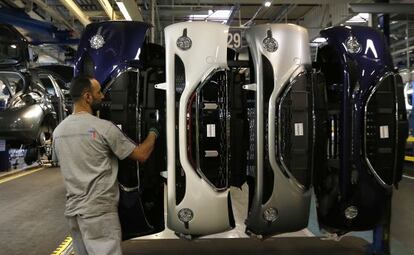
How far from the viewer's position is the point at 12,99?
7.43 metres

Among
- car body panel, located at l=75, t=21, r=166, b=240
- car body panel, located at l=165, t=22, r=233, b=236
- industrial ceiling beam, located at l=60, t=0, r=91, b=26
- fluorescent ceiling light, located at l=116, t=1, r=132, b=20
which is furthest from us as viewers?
industrial ceiling beam, located at l=60, t=0, r=91, b=26

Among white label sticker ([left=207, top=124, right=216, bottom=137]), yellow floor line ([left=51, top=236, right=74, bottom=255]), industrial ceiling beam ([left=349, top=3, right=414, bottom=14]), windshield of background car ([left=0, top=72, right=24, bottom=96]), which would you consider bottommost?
yellow floor line ([left=51, top=236, right=74, bottom=255])

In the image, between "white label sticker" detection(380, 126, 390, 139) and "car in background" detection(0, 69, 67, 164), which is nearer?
"white label sticker" detection(380, 126, 390, 139)

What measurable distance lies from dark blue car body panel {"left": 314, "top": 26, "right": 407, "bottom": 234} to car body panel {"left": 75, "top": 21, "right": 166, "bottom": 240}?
129cm

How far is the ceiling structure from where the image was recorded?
816 cm

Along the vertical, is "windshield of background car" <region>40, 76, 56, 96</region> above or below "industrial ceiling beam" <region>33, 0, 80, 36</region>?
below

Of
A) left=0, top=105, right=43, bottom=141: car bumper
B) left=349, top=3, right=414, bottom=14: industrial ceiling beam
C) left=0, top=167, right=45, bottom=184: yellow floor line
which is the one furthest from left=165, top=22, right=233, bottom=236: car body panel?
left=0, top=167, right=45, bottom=184: yellow floor line

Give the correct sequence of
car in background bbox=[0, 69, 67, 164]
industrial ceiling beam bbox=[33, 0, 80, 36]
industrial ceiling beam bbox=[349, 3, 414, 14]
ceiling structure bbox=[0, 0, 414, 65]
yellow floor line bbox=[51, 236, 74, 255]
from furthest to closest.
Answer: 1. industrial ceiling beam bbox=[33, 0, 80, 36]
2. ceiling structure bbox=[0, 0, 414, 65]
3. car in background bbox=[0, 69, 67, 164]
4. industrial ceiling beam bbox=[349, 3, 414, 14]
5. yellow floor line bbox=[51, 236, 74, 255]

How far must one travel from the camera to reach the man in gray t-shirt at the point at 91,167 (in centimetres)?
266

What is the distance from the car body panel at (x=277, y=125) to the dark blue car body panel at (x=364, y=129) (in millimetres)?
261

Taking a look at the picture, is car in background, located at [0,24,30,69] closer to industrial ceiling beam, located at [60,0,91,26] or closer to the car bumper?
the car bumper

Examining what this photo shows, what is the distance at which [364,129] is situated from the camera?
2.96 meters

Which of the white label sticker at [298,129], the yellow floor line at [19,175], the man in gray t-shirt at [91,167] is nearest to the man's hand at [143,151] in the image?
the man in gray t-shirt at [91,167]

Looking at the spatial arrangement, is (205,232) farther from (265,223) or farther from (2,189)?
(2,189)
